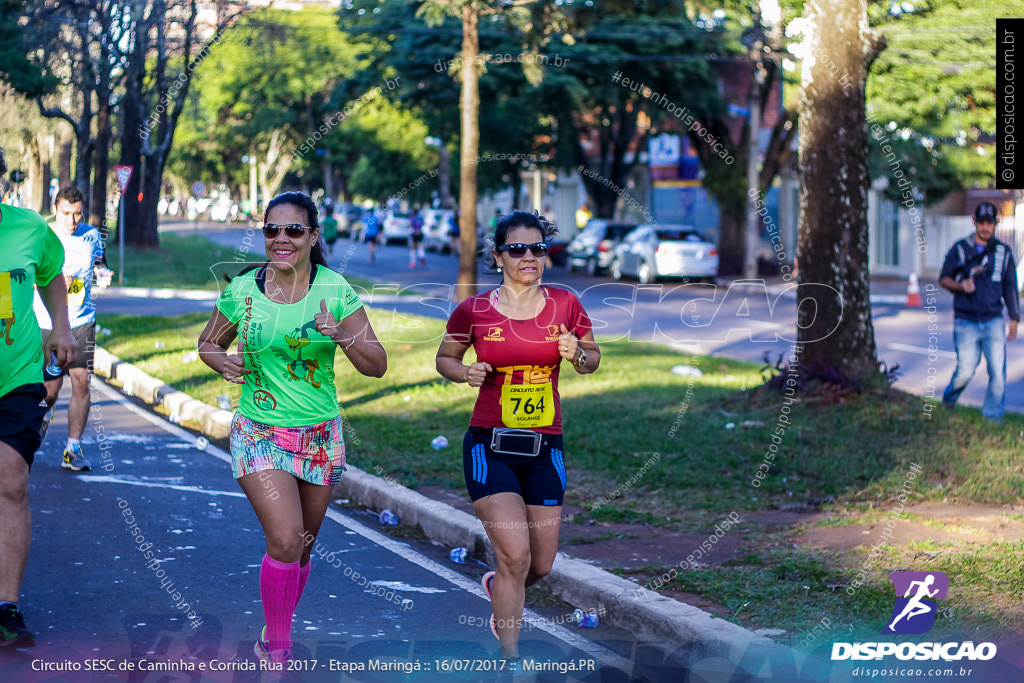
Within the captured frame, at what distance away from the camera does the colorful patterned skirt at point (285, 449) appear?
15.5 feet

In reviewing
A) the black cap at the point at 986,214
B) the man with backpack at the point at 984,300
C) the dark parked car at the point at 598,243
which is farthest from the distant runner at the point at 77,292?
the dark parked car at the point at 598,243

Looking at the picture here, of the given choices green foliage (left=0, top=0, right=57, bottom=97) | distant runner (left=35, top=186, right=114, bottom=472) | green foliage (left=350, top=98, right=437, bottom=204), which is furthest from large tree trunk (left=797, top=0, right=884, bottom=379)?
green foliage (left=350, top=98, right=437, bottom=204)

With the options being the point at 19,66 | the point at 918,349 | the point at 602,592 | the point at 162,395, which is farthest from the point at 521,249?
the point at 19,66

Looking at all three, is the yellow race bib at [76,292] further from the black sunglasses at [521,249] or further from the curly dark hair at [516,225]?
the black sunglasses at [521,249]

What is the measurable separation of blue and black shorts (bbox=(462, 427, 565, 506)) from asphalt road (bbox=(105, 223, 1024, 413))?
729 cm

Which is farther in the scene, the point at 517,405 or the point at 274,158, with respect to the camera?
the point at 274,158

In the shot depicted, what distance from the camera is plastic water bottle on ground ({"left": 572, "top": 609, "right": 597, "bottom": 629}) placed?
5.89m

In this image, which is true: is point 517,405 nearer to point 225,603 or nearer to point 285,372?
point 285,372

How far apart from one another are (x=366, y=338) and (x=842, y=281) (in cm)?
677

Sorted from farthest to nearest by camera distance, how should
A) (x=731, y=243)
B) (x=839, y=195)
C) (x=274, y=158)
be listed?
(x=274, y=158) < (x=731, y=243) < (x=839, y=195)

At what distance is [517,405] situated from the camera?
489 cm

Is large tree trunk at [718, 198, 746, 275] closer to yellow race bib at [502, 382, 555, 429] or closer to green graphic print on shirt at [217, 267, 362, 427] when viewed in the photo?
yellow race bib at [502, 382, 555, 429]

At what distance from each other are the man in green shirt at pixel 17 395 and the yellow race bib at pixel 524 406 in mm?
1946

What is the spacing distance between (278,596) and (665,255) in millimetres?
27414
